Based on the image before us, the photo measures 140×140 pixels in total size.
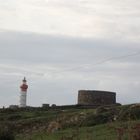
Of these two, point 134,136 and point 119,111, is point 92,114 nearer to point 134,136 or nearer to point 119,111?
point 119,111

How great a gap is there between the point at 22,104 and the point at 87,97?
14.2 feet

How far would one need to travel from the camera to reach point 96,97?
125 ft

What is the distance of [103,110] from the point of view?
973 inches

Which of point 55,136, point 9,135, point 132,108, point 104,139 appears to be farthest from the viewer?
point 132,108

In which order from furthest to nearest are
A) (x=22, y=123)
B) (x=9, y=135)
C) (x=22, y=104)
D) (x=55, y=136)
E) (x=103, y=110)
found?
(x=22, y=104), (x=22, y=123), (x=103, y=110), (x=55, y=136), (x=9, y=135)

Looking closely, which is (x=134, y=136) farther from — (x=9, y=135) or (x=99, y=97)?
(x=99, y=97)

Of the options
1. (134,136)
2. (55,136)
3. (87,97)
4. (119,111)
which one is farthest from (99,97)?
(134,136)

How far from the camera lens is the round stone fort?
125ft

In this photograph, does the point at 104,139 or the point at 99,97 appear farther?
the point at 99,97

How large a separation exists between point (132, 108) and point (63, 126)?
2826 mm

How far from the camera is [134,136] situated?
385 inches

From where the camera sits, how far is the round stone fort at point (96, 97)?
38000 mm

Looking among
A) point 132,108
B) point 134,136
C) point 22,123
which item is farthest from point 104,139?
point 22,123

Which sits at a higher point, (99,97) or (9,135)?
(99,97)
